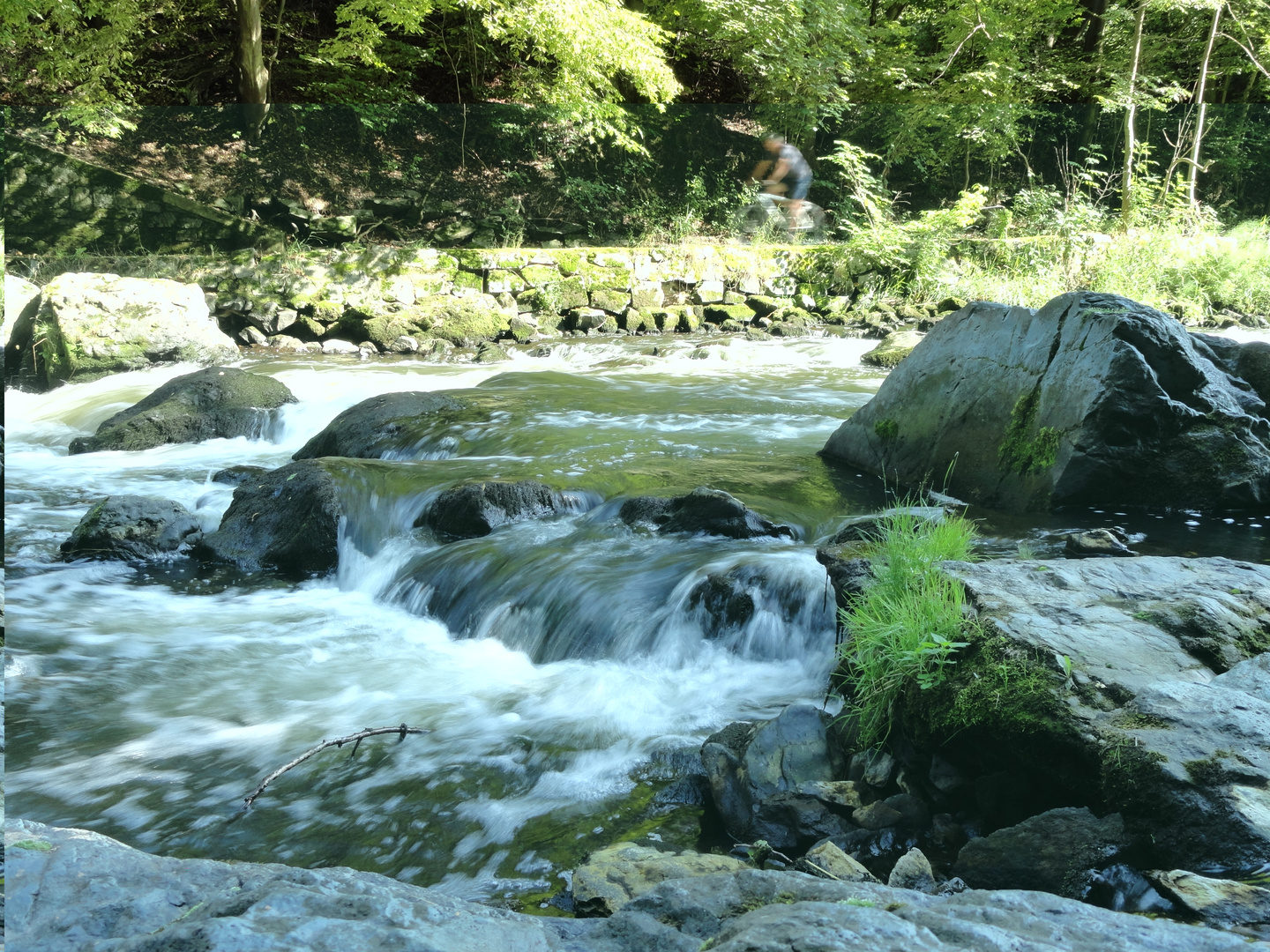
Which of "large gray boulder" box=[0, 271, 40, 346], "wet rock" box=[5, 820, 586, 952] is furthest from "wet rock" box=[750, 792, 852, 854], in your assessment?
"large gray boulder" box=[0, 271, 40, 346]

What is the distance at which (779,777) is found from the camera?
121 inches

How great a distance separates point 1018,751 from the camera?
8.89 feet

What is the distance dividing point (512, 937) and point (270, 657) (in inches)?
137

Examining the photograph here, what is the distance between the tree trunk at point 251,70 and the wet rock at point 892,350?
12.6 m

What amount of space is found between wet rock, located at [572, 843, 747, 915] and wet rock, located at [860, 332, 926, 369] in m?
10.0

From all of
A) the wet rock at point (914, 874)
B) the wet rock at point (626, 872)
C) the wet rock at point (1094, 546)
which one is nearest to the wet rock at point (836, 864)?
the wet rock at point (914, 874)

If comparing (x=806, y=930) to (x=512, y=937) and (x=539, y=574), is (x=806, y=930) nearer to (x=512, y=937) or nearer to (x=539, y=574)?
(x=512, y=937)

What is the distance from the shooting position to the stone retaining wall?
595 inches

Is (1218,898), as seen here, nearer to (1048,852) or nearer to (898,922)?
(1048,852)

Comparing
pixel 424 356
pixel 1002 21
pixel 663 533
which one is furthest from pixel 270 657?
pixel 1002 21

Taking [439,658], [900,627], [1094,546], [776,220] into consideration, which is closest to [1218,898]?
[900,627]

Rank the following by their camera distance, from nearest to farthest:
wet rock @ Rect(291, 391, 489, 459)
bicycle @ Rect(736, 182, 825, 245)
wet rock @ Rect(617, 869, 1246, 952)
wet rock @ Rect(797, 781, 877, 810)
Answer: wet rock @ Rect(617, 869, 1246, 952) → wet rock @ Rect(797, 781, 877, 810) → wet rock @ Rect(291, 391, 489, 459) → bicycle @ Rect(736, 182, 825, 245)

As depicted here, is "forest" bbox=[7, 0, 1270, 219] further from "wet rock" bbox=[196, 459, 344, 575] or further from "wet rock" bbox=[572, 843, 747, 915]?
"wet rock" bbox=[572, 843, 747, 915]

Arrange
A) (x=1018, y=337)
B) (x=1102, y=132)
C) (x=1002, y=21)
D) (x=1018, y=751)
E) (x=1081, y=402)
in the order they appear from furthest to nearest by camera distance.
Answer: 1. (x=1102, y=132)
2. (x=1002, y=21)
3. (x=1018, y=337)
4. (x=1081, y=402)
5. (x=1018, y=751)
